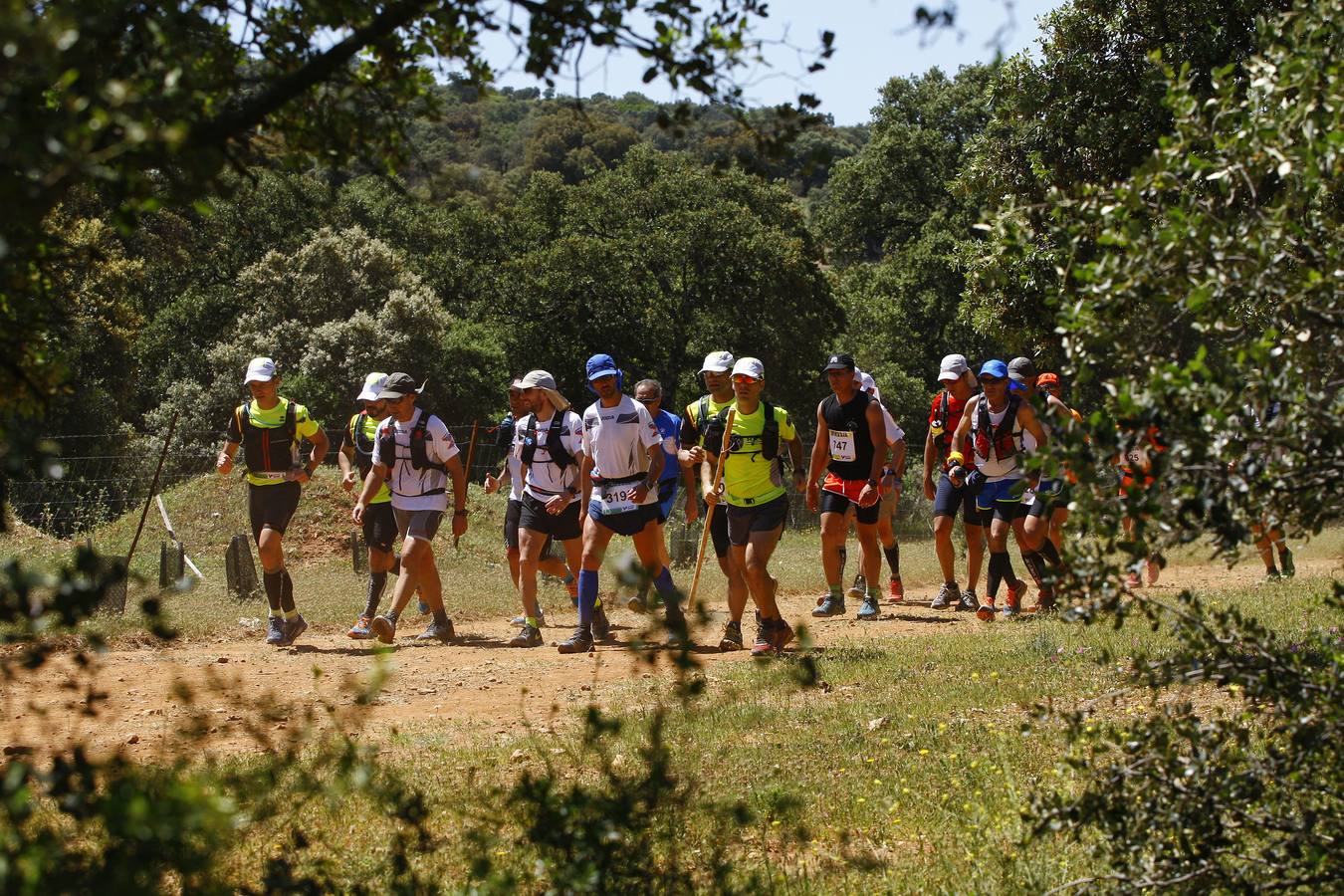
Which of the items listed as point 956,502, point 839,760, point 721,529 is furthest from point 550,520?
point 839,760

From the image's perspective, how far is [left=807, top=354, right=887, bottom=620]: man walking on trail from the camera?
37.5 feet

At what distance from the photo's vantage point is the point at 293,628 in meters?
12.0

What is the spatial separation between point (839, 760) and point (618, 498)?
408 cm

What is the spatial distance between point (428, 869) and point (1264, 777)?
8.84 ft

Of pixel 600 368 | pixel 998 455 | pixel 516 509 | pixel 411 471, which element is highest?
pixel 600 368

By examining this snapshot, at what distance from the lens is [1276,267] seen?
3693 mm

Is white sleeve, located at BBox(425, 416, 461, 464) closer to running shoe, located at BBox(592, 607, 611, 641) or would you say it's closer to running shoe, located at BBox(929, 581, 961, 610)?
running shoe, located at BBox(592, 607, 611, 641)

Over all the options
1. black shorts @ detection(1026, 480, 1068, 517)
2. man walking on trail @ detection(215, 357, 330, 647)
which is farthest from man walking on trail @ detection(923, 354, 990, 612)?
black shorts @ detection(1026, 480, 1068, 517)

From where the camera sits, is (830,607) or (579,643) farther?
(830,607)

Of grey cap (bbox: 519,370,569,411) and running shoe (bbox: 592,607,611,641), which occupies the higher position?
grey cap (bbox: 519,370,569,411)

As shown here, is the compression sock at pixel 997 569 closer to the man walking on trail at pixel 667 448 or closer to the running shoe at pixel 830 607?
the running shoe at pixel 830 607

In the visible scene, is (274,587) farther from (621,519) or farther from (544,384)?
(621,519)

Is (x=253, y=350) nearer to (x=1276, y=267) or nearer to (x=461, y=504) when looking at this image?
(x=461, y=504)

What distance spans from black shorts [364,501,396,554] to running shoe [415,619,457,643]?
0.73 meters
